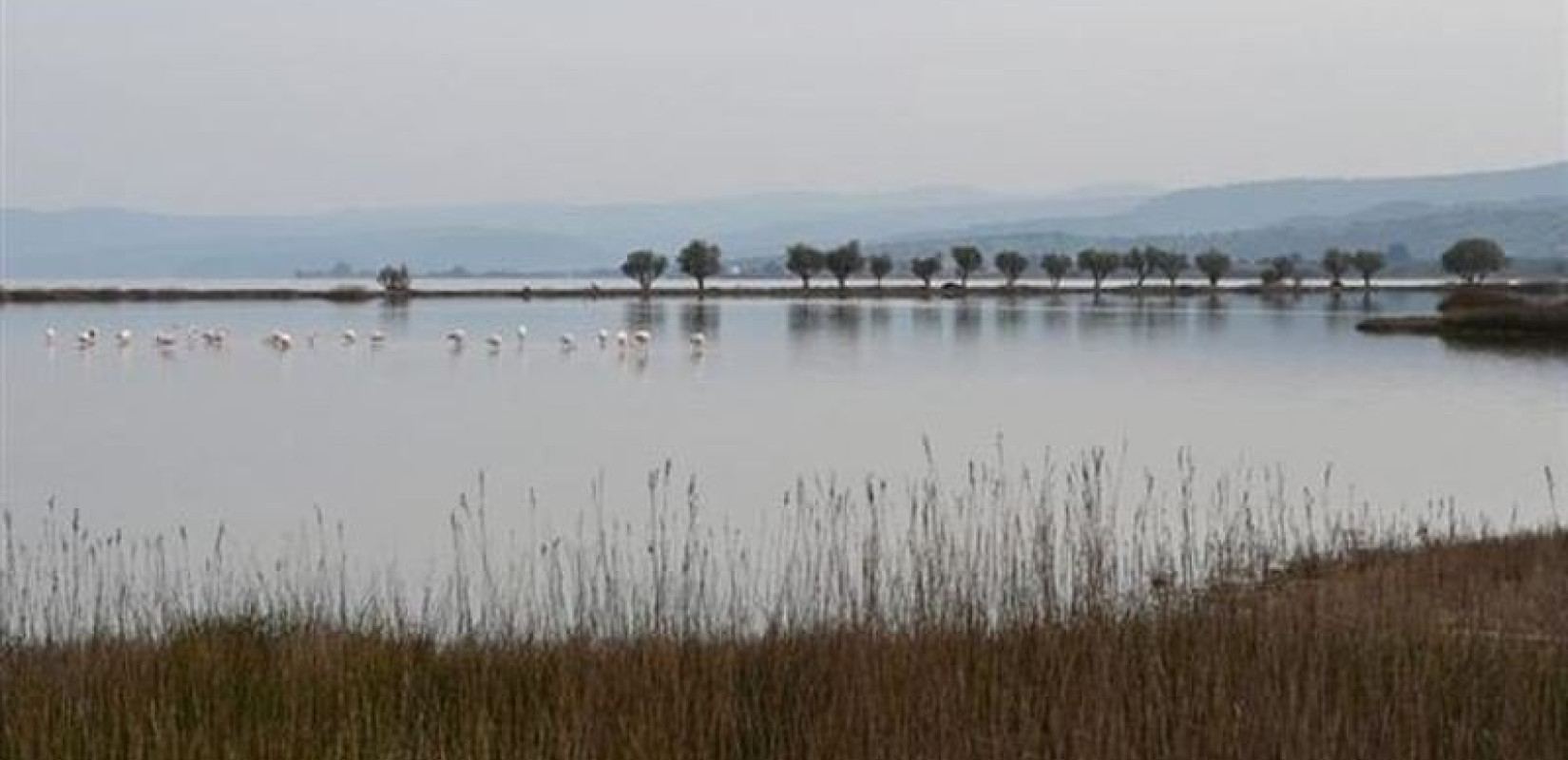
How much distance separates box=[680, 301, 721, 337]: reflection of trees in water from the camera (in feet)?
221

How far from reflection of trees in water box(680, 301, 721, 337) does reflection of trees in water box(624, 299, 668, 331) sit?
976 mm

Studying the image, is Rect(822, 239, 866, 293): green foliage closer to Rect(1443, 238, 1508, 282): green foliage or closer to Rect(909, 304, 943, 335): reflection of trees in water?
Rect(909, 304, 943, 335): reflection of trees in water

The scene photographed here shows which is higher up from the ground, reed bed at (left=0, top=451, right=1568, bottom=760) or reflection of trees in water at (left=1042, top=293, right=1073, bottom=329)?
reed bed at (left=0, top=451, right=1568, bottom=760)

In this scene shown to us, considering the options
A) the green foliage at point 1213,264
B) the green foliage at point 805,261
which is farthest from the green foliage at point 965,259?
the green foliage at point 1213,264

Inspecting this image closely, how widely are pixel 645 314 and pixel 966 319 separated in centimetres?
1596

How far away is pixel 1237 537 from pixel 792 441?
38.4 ft

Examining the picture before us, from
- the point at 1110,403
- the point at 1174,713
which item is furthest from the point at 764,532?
the point at 1110,403

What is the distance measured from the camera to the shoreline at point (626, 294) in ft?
340

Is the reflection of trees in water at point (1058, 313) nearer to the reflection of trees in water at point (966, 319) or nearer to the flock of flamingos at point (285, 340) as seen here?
the reflection of trees in water at point (966, 319)

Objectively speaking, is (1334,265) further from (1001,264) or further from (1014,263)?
(1001,264)

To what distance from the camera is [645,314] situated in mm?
86188

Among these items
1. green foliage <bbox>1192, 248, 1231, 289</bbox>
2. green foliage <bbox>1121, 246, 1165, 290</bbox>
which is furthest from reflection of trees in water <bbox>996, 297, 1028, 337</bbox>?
green foliage <bbox>1121, 246, 1165, 290</bbox>

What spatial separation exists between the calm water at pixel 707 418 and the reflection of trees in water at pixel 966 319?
4.20m

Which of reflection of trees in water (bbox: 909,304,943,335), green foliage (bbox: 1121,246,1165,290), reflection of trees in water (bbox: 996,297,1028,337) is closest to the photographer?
reflection of trees in water (bbox: 909,304,943,335)
